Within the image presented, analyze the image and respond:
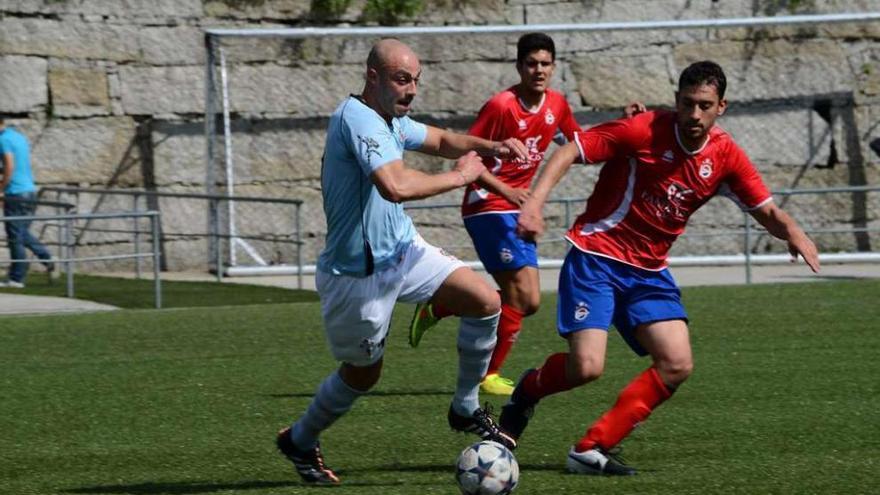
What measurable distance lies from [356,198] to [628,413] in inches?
61.6

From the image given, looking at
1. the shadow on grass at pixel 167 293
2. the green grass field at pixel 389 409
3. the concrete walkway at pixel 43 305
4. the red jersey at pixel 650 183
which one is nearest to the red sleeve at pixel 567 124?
the green grass field at pixel 389 409

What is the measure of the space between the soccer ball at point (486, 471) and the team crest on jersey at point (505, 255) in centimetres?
358

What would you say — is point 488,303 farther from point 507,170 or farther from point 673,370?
point 507,170

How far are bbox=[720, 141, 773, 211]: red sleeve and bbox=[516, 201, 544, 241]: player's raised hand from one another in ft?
3.46

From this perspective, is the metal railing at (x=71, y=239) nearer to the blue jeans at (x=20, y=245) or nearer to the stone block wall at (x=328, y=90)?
the blue jeans at (x=20, y=245)

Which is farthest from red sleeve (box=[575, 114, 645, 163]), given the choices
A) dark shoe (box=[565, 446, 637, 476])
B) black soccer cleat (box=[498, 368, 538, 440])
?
dark shoe (box=[565, 446, 637, 476])

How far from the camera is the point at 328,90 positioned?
21.2 m

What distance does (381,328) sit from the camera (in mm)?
7379

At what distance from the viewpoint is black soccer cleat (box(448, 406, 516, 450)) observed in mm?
8047

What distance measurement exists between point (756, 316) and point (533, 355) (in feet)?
10.5

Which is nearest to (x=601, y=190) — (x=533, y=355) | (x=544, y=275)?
(x=533, y=355)

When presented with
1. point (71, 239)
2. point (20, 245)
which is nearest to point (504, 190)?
point (71, 239)

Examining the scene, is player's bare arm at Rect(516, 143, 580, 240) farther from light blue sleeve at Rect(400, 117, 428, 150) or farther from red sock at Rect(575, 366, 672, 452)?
red sock at Rect(575, 366, 672, 452)

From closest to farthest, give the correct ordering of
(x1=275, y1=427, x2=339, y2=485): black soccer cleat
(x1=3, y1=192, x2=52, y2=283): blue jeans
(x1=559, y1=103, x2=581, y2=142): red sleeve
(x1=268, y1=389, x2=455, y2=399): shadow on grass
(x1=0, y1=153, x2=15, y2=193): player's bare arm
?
(x1=275, y1=427, x2=339, y2=485): black soccer cleat → (x1=268, y1=389, x2=455, y2=399): shadow on grass → (x1=559, y1=103, x2=581, y2=142): red sleeve → (x1=3, y1=192, x2=52, y2=283): blue jeans → (x1=0, y1=153, x2=15, y2=193): player's bare arm
